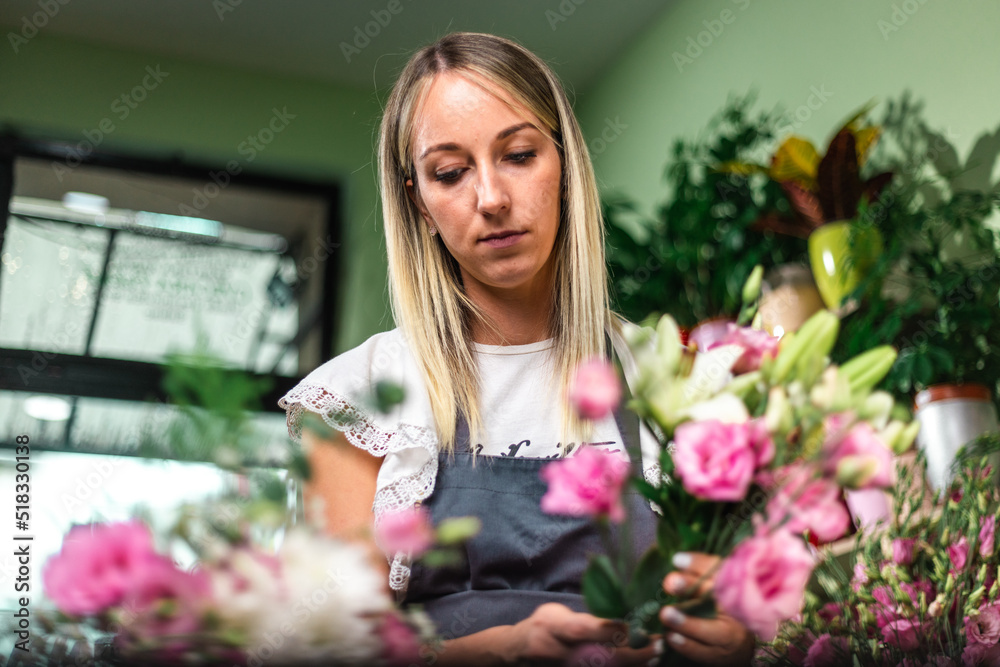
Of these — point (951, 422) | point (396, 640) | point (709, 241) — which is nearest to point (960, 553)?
point (951, 422)

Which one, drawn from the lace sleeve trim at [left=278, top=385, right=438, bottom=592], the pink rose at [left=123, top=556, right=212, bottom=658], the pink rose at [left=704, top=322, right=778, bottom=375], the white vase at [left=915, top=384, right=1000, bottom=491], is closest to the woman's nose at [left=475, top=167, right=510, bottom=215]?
the lace sleeve trim at [left=278, top=385, right=438, bottom=592]

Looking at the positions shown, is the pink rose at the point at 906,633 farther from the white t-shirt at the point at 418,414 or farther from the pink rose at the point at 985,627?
the white t-shirt at the point at 418,414

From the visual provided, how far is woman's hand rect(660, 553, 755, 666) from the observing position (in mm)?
524

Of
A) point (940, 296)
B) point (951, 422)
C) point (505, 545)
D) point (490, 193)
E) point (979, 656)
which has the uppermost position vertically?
point (940, 296)

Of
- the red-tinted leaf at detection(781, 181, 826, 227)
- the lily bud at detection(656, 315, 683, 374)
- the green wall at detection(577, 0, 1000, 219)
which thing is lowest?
the lily bud at detection(656, 315, 683, 374)

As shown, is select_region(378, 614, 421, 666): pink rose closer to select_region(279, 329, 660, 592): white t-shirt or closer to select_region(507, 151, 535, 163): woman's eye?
select_region(279, 329, 660, 592): white t-shirt

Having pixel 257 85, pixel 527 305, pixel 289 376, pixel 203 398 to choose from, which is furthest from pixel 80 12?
pixel 203 398

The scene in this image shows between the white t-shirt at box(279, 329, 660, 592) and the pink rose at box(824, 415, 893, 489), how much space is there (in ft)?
1.09

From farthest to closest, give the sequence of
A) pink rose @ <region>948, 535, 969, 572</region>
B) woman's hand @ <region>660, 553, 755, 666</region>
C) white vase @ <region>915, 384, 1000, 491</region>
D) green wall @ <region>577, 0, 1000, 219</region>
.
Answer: green wall @ <region>577, 0, 1000, 219</region> → white vase @ <region>915, 384, 1000, 491</region> → pink rose @ <region>948, 535, 969, 572</region> → woman's hand @ <region>660, 553, 755, 666</region>

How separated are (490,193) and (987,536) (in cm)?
70

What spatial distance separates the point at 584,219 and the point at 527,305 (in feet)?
0.42

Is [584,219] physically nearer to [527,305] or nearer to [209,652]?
[527,305]

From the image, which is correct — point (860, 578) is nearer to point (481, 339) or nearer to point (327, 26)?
point (481, 339)

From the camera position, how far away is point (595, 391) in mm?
523
